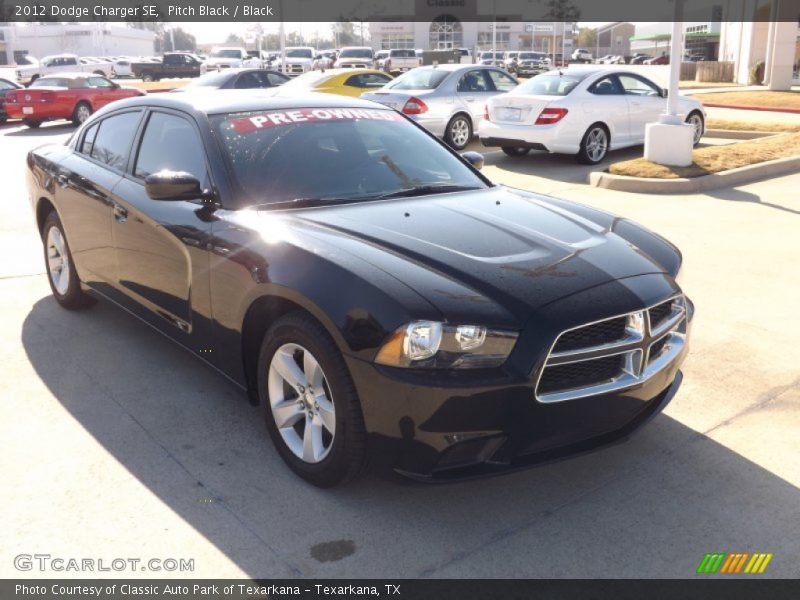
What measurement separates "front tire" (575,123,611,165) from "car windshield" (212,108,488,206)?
8.15 metres

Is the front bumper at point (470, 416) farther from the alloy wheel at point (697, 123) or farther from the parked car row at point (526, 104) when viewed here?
the alloy wheel at point (697, 123)

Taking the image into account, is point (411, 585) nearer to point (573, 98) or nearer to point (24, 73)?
point (573, 98)

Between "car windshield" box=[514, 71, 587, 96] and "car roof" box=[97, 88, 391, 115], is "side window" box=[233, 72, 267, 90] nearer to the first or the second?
"car windshield" box=[514, 71, 587, 96]

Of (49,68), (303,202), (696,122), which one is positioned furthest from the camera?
(49,68)

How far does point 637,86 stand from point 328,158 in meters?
10.4

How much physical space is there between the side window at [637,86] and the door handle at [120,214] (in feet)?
33.7

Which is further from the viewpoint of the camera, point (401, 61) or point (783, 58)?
point (401, 61)

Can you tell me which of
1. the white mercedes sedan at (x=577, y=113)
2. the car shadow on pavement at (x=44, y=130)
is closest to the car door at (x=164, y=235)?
the white mercedes sedan at (x=577, y=113)

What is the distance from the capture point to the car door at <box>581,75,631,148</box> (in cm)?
1257

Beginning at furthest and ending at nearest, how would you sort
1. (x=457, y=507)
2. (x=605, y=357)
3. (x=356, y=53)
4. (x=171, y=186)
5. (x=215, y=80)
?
1. (x=356, y=53)
2. (x=215, y=80)
3. (x=171, y=186)
4. (x=457, y=507)
5. (x=605, y=357)

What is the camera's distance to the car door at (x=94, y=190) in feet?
16.7

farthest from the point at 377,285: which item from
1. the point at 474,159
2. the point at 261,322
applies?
the point at 474,159

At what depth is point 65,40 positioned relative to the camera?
9294 centimetres

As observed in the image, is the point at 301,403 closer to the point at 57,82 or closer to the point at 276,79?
the point at 276,79
